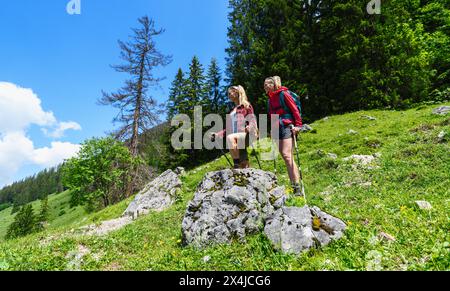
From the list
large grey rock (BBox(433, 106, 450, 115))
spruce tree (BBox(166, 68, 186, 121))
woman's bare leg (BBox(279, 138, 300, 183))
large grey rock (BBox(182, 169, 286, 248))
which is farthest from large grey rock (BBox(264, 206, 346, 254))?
spruce tree (BBox(166, 68, 186, 121))

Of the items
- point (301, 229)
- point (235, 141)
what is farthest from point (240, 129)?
point (301, 229)

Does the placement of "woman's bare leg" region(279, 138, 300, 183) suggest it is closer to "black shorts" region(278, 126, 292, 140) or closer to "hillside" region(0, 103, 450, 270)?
"black shorts" region(278, 126, 292, 140)

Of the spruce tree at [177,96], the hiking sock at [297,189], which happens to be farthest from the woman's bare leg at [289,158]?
the spruce tree at [177,96]

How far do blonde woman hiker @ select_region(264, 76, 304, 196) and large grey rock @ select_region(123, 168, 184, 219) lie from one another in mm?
8075

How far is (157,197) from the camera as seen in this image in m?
13.6

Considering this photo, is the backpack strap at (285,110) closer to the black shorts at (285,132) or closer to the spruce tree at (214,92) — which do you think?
the black shorts at (285,132)

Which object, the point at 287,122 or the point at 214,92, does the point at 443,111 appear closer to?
the point at 287,122

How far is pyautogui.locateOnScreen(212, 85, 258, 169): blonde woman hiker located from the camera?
656 cm

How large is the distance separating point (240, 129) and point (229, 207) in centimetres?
211

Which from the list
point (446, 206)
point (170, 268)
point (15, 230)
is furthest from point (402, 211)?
point (15, 230)

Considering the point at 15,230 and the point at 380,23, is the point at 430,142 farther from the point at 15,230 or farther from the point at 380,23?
the point at 15,230

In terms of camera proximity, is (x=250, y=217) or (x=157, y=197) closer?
(x=250, y=217)

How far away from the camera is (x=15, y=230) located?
52.2 m
